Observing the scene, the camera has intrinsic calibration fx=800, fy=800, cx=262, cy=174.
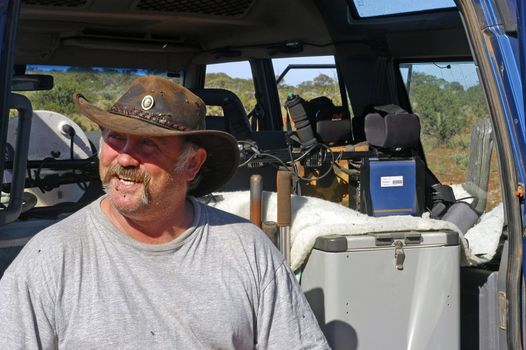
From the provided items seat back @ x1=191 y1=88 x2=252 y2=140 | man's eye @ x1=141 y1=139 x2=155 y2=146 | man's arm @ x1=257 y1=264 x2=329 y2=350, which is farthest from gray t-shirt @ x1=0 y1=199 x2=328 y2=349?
seat back @ x1=191 y1=88 x2=252 y2=140

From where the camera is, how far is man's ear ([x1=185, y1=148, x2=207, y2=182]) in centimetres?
234

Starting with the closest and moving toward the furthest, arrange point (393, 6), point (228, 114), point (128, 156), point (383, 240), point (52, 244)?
point (52, 244), point (128, 156), point (383, 240), point (393, 6), point (228, 114)

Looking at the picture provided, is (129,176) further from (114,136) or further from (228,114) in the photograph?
(228,114)

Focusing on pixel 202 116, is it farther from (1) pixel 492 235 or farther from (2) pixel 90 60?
(2) pixel 90 60

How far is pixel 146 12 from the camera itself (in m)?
4.77

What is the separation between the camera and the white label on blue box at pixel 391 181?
3701 mm

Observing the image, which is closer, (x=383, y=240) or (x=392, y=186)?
(x=383, y=240)

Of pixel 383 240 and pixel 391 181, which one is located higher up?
pixel 391 181

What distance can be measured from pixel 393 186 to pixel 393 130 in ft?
1.14

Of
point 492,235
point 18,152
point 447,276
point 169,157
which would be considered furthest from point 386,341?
point 18,152

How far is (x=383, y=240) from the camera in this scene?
2.97 m

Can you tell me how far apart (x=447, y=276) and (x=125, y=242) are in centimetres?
144

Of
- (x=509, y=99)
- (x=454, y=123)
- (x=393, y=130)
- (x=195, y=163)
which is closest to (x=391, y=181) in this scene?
(x=393, y=130)

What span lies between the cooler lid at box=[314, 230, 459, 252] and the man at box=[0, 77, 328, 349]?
1.84 feet
